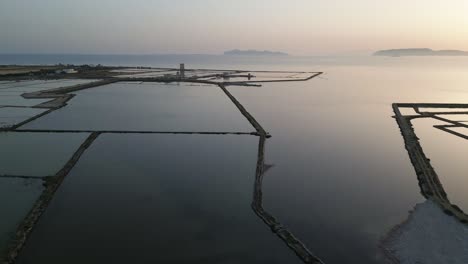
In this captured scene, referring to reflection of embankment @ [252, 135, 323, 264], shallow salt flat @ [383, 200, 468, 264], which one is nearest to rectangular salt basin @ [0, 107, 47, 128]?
reflection of embankment @ [252, 135, 323, 264]

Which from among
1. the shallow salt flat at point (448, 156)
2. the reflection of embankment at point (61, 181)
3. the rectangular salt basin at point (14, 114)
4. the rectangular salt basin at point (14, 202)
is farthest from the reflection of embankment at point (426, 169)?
the rectangular salt basin at point (14, 114)

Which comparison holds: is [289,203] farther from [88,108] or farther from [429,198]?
[88,108]

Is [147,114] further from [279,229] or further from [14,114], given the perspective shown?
[279,229]

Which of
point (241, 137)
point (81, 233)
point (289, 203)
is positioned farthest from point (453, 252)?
point (241, 137)

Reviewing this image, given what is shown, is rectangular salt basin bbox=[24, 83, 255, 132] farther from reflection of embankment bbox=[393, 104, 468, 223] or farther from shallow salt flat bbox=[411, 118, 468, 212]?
shallow salt flat bbox=[411, 118, 468, 212]

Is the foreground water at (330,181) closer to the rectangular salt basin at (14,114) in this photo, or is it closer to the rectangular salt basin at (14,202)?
the rectangular salt basin at (14,202)
